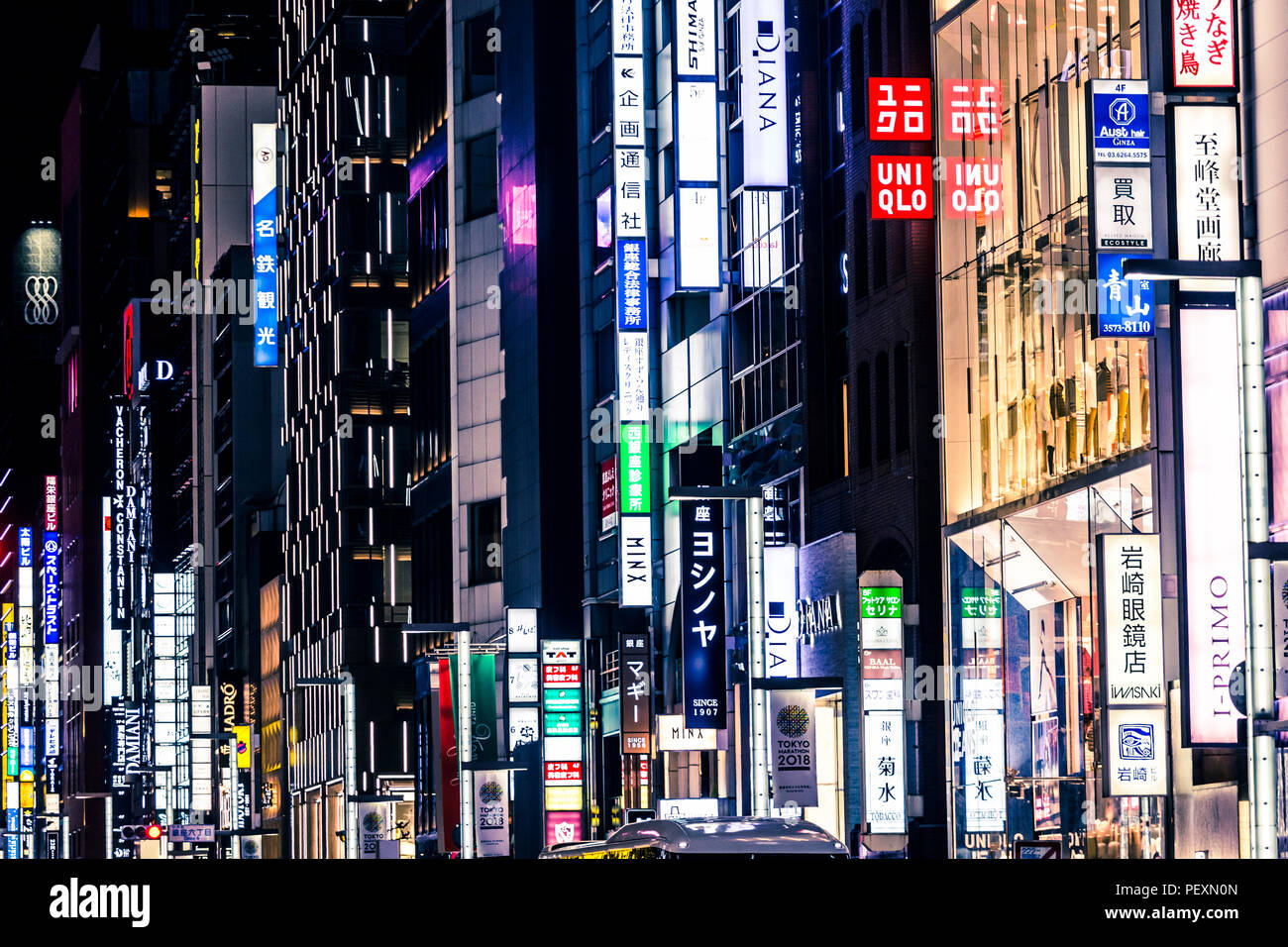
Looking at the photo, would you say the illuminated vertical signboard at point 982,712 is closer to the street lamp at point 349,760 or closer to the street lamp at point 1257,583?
the street lamp at point 1257,583

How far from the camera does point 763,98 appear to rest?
45.0 m

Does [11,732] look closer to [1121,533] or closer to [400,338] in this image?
[400,338]

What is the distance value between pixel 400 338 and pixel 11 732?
101 m

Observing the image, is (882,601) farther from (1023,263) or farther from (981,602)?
(1023,263)

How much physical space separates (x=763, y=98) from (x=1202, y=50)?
19.3 metres

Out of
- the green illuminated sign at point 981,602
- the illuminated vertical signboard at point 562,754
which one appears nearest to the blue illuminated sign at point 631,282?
the illuminated vertical signboard at point 562,754

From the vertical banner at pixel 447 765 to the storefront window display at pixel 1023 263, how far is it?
26477 millimetres

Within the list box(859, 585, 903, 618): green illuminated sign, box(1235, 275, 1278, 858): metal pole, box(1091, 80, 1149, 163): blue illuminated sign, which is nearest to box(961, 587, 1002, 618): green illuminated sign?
box(859, 585, 903, 618): green illuminated sign

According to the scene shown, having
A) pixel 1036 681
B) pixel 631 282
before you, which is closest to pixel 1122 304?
pixel 1036 681

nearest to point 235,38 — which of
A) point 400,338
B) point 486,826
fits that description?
point 400,338

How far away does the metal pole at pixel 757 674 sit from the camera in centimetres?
3178

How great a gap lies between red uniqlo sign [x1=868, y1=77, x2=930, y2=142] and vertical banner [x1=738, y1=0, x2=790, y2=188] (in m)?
5.94

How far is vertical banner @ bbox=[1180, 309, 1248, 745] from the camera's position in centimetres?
2508

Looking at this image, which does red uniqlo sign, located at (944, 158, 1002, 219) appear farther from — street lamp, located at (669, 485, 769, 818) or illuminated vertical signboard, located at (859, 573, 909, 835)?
illuminated vertical signboard, located at (859, 573, 909, 835)
